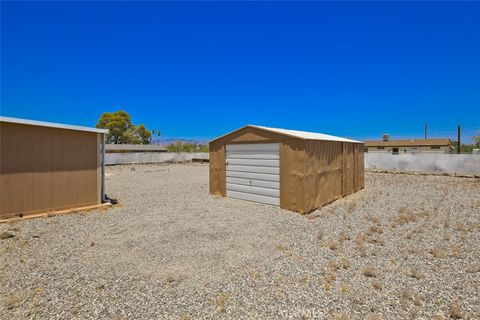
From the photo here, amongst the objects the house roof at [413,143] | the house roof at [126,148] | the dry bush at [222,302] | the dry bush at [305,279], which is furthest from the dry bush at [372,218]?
the house roof at [413,143]

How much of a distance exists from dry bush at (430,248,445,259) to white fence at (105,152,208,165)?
962 inches

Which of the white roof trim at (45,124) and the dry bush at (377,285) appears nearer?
the dry bush at (377,285)

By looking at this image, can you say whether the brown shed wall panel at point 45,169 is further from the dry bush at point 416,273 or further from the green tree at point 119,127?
the green tree at point 119,127

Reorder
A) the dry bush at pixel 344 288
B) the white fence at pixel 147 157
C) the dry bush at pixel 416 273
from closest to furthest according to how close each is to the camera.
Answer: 1. the dry bush at pixel 344 288
2. the dry bush at pixel 416 273
3. the white fence at pixel 147 157

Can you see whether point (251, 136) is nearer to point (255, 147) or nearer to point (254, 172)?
point (255, 147)

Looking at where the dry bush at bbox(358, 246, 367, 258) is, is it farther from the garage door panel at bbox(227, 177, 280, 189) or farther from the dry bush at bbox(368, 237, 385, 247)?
the garage door panel at bbox(227, 177, 280, 189)

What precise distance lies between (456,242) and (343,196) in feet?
14.6

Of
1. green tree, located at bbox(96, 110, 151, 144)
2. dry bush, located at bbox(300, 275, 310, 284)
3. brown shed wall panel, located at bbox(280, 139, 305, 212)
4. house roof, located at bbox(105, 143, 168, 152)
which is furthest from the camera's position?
green tree, located at bbox(96, 110, 151, 144)

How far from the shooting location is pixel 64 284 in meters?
3.05

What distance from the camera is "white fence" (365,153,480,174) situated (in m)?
14.9

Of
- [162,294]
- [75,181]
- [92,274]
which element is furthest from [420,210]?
[75,181]

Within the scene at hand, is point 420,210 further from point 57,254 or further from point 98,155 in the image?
point 98,155

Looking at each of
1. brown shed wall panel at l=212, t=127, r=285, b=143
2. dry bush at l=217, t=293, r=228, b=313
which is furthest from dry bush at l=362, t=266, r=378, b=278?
brown shed wall panel at l=212, t=127, r=285, b=143

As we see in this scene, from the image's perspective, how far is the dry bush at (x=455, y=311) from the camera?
2528 millimetres
